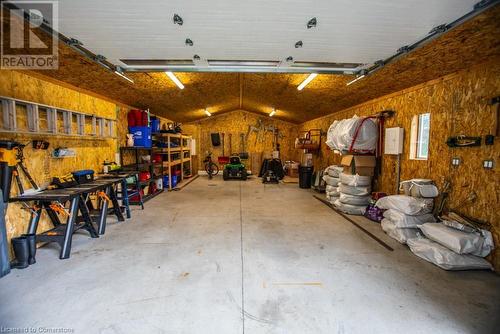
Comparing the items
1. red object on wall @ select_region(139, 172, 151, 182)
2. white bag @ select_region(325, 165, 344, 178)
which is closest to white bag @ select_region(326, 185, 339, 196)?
white bag @ select_region(325, 165, 344, 178)

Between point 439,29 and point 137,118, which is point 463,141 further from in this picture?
point 137,118

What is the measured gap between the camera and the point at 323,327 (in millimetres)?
1684

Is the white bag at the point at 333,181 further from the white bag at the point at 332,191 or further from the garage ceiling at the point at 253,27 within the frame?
the garage ceiling at the point at 253,27

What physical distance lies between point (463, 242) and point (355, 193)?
2044mm

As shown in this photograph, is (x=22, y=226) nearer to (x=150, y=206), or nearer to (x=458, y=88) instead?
(x=150, y=206)

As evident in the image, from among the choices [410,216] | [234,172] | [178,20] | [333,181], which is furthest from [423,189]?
[234,172]

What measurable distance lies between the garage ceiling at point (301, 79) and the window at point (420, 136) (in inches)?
23.9

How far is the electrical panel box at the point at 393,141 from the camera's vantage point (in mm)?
3928

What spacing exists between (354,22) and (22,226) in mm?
4444

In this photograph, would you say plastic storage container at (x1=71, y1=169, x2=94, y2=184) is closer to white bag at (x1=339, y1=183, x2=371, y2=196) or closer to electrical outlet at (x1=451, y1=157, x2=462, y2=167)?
white bag at (x1=339, y1=183, x2=371, y2=196)

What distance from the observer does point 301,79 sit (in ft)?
15.3

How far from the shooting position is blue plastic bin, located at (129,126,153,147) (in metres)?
5.49

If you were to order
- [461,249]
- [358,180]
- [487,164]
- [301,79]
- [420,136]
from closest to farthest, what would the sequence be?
[461,249], [487,164], [420,136], [358,180], [301,79]

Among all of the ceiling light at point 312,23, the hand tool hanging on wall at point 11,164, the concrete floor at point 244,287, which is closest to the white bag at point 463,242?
the concrete floor at point 244,287
